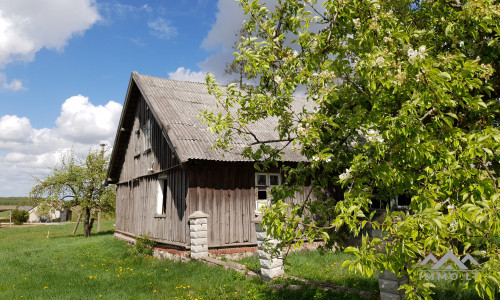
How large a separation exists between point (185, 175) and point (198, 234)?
87.1 inches

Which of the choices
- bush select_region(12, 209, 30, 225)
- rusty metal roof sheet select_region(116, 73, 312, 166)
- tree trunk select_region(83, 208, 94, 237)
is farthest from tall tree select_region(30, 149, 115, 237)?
bush select_region(12, 209, 30, 225)

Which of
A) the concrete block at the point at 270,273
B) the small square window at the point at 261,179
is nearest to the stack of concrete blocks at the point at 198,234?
the small square window at the point at 261,179

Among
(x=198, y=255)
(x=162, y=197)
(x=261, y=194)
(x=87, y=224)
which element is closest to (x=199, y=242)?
(x=198, y=255)

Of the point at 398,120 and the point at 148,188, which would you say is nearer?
the point at 398,120

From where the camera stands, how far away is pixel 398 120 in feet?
10.4

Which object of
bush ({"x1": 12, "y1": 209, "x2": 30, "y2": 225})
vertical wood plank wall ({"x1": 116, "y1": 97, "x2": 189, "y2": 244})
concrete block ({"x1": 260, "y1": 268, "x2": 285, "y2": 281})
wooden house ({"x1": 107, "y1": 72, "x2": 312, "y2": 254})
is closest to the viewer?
concrete block ({"x1": 260, "y1": 268, "x2": 285, "y2": 281})

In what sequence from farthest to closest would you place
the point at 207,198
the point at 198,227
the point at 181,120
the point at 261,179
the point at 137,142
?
the point at 137,142 < the point at 261,179 < the point at 181,120 < the point at 207,198 < the point at 198,227

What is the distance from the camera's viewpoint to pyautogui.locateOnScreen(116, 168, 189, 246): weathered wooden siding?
41.7 feet

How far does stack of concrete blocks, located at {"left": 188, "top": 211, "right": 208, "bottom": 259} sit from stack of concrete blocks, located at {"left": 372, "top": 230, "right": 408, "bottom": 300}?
6.89 meters

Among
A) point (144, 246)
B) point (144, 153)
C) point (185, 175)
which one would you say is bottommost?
point (144, 246)

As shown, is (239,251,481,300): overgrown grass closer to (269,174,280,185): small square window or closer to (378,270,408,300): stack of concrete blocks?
(378,270,408,300): stack of concrete blocks

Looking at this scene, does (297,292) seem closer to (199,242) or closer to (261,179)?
(199,242)

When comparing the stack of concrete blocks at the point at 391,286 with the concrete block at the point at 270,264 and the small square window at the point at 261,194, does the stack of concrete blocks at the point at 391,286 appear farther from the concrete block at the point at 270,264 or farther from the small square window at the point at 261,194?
the small square window at the point at 261,194

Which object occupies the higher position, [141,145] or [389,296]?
[141,145]
